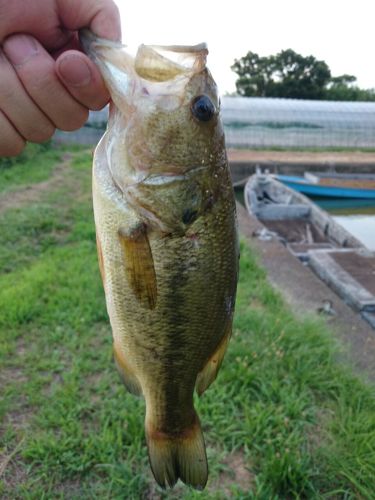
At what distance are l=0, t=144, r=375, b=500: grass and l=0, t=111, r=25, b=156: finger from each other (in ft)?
6.46

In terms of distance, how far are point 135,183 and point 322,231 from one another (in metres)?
9.50

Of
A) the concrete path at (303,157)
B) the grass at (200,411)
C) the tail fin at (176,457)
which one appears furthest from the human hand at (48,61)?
the concrete path at (303,157)

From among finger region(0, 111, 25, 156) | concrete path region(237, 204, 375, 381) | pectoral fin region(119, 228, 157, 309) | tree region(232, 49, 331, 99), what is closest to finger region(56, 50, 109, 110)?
finger region(0, 111, 25, 156)

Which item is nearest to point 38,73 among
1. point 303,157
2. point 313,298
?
point 313,298

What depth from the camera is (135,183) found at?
140cm

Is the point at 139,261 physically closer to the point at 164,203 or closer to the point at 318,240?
the point at 164,203

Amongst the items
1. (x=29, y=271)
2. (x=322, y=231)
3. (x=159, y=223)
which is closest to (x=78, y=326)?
(x=29, y=271)

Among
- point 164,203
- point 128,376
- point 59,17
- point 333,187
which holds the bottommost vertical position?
point 333,187

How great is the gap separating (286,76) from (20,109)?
37.0 metres

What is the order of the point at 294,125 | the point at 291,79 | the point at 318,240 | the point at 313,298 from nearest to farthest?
the point at 313,298
the point at 318,240
the point at 294,125
the point at 291,79

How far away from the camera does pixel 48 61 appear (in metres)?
1.39

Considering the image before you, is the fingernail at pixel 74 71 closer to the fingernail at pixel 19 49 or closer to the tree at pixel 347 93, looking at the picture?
the fingernail at pixel 19 49

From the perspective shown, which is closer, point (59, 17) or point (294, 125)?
point (59, 17)

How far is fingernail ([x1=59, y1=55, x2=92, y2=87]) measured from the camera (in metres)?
1.30
